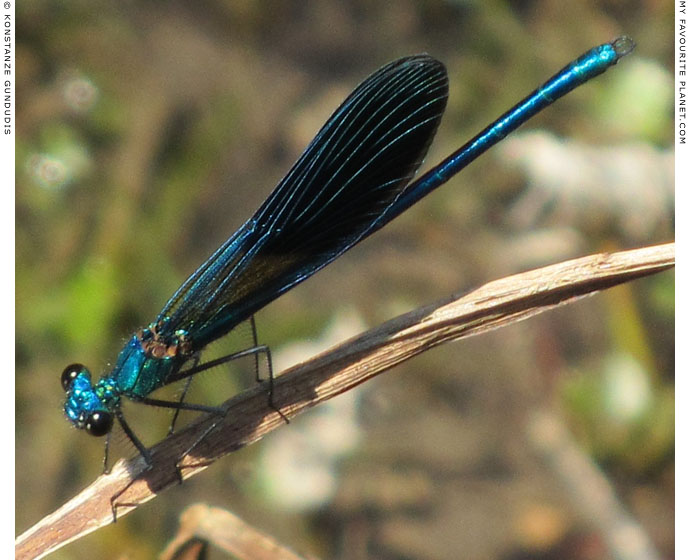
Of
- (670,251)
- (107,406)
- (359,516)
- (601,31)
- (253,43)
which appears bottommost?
(670,251)

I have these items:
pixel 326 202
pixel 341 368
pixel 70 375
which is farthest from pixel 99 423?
pixel 326 202

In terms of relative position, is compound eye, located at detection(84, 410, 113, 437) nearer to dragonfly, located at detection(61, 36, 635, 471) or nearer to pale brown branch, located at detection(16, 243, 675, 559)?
dragonfly, located at detection(61, 36, 635, 471)

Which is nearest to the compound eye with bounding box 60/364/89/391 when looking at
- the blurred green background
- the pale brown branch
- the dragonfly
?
the dragonfly

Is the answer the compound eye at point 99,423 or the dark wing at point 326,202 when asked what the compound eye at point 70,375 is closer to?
the compound eye at point 99,423

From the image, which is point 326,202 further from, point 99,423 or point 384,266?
point 384,266

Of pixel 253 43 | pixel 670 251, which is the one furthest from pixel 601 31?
pixel 670 251

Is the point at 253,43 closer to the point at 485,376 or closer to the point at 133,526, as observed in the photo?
the point at 485,376
